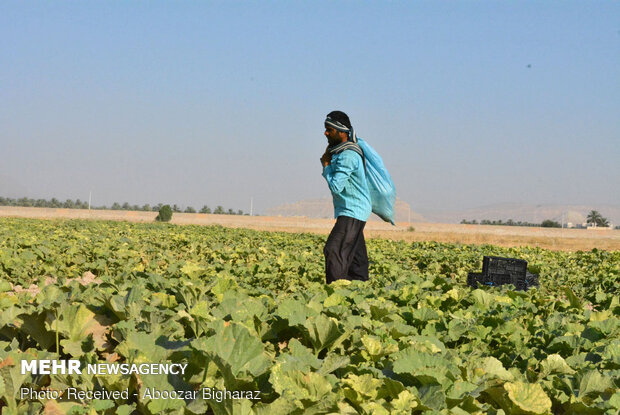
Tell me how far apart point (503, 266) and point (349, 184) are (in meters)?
3.29

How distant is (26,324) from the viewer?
113 inches

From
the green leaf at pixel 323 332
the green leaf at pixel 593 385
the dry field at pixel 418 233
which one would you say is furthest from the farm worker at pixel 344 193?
the dry field at pixel 418 233

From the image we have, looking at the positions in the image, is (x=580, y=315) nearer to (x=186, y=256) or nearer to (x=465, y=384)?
(x=465, y=384)

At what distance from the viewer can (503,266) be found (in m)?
8.93

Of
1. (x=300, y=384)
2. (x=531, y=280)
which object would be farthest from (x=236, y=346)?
(x=531, y=280)

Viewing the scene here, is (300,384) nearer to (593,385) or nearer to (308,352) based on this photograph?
(308,352)

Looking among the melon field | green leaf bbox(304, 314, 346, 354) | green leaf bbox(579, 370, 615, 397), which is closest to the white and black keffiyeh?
the melon field

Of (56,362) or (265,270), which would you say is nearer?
(56,362)

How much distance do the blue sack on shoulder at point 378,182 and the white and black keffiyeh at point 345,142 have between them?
15 cm

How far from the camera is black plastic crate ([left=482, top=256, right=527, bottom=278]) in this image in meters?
8.80

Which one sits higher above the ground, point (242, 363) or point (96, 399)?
point (242, 363)

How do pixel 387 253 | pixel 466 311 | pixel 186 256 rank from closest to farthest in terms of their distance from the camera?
pixel 466 311, pixel 186 256, pixel 387 253

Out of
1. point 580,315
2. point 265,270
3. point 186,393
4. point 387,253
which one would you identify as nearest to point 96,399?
point 186,393

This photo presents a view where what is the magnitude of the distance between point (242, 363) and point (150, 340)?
0.50m
